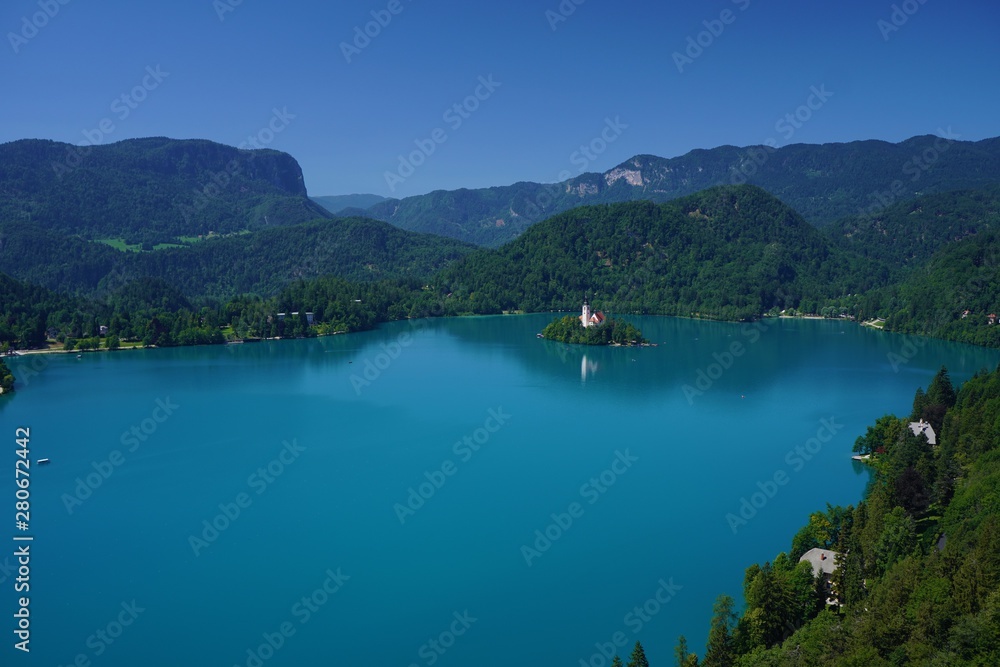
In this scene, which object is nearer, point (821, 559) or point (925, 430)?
point (821, 559)

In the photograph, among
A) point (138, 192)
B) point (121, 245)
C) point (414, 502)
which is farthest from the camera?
point (138, 192)

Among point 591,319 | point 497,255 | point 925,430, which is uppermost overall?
point 497,255

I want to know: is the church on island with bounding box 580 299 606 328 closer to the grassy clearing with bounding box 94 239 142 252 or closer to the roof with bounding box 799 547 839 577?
the roof with bounding box 799 547 839 577

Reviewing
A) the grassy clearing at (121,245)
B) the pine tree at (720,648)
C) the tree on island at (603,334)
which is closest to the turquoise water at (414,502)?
the pine tree at (720,648)

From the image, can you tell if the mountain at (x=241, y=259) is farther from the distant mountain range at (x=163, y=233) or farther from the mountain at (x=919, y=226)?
the mountain at (x=919, y=226)

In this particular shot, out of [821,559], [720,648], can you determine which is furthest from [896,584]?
[821,559]

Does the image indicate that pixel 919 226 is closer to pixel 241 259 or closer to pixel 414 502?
pixel 241 259
